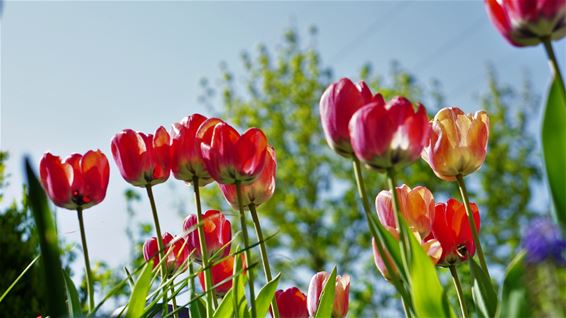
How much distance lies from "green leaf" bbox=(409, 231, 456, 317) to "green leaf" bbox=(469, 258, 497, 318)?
0.17 meters

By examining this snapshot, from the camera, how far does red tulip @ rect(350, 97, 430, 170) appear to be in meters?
1.05

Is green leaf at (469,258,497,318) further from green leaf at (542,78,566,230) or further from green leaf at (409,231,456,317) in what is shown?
green leaf at (542,78,566,230)

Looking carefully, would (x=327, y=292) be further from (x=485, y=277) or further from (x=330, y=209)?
(x=330, y=209)

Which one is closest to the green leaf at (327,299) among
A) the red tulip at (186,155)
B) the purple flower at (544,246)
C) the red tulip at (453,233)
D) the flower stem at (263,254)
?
the flower stem at (263,254)

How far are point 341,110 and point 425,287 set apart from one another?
11.2 inches

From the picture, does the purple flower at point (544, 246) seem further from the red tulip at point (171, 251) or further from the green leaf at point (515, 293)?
the red tulip at point (171, 251)

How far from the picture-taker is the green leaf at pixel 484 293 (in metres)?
1.17

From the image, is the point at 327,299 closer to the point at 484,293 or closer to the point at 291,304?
the point at 291,304

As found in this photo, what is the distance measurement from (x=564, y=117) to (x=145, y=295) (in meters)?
0.69

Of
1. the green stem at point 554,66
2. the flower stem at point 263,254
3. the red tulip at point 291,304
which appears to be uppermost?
the green stem at point 554,66

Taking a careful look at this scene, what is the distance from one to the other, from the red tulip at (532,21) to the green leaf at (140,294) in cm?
62

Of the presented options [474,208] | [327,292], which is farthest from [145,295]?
[474,208]

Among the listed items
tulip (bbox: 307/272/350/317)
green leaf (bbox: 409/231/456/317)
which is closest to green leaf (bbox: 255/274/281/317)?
tulip (bbox: 307/272/350/317)

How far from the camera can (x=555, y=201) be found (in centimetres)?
90
